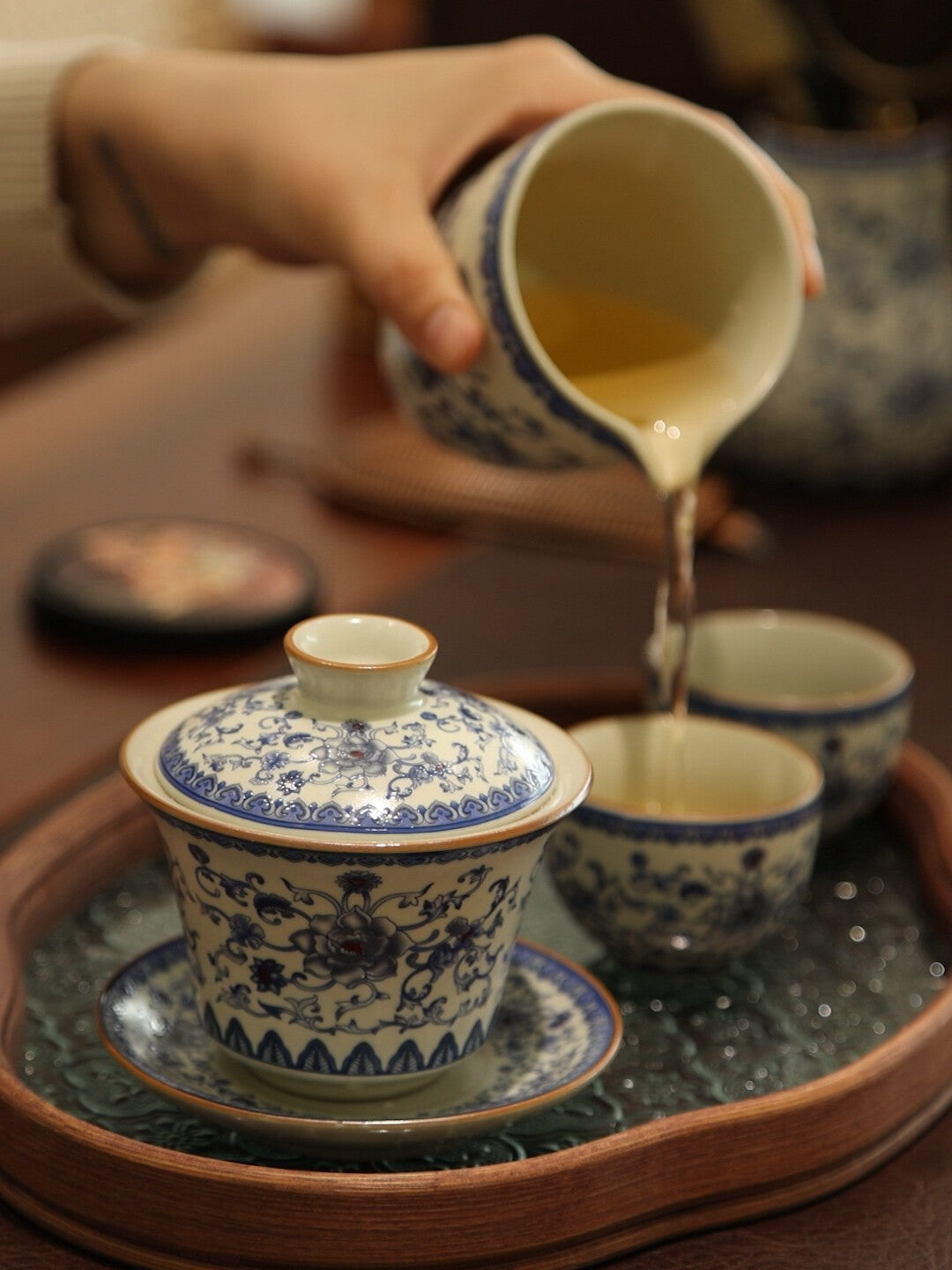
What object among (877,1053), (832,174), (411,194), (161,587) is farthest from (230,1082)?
(832,174)

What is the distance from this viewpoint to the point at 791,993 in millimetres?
874

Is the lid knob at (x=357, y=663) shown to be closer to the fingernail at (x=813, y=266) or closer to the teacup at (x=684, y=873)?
the teacup at (x=684, y=873)

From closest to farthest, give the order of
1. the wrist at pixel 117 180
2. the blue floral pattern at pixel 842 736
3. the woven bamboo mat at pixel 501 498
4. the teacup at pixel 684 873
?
1. the teacup at pixel 684 873
2. the blue floral pattern at pixel 842 736
3. the wrist at pixel 117 180
4. the woven bamboo mat at pixel 501 498

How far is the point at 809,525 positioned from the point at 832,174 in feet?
1.06

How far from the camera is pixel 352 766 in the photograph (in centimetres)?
66

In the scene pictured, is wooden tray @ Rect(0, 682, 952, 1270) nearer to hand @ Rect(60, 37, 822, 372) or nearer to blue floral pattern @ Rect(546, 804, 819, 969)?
blue floral pattern @ Rect(546, 804, 819, 969)

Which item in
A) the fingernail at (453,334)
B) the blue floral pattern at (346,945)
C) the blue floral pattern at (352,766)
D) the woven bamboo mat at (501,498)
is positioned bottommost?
the woven bamboo mat at (501,498)

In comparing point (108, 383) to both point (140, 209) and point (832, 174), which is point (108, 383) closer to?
point (140, 209)

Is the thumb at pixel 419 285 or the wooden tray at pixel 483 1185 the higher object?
the thumb at pixel 419 285

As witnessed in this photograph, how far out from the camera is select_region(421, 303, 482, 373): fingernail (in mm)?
882

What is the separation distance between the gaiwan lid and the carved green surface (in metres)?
0.15

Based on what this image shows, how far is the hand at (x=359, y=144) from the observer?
0.93m

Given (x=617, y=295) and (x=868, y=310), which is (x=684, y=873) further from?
(x=868, y=310)

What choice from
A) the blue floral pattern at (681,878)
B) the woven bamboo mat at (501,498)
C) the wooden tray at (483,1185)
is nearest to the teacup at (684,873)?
the blue floral pattern at (681,878)
